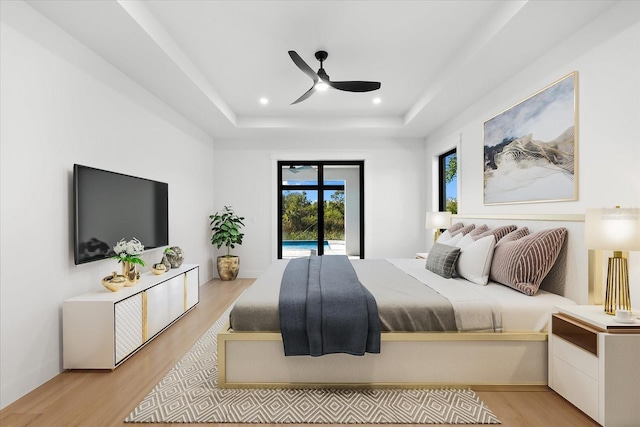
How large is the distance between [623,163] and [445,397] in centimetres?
186

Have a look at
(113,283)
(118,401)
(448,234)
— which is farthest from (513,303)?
(113,283)

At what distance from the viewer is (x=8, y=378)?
1.95 metres

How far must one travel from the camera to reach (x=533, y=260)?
235 cm

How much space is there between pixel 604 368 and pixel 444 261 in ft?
4.40

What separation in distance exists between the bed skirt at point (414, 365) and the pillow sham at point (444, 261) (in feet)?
2.77

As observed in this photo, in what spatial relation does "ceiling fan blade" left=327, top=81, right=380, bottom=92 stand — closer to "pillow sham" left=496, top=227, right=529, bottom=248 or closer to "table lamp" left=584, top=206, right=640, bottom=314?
"pillow sham" left=496, top=227, right=529, bottom=248

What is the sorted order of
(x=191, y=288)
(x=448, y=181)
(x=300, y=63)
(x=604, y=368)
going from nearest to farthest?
(x=604, y=368), (x=300, y=63), (x=191, y=288), (x=448, y=181)

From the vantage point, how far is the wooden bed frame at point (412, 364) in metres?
2.09

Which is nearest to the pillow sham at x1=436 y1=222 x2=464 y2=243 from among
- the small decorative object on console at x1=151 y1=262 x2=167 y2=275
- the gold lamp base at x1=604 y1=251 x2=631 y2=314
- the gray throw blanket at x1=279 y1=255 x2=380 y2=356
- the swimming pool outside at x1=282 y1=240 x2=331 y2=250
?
the gold lamp base at x1=604 y1=251 x2=631 y2=314

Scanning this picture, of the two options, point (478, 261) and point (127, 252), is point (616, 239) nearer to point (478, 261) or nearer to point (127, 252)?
point (478, 261)

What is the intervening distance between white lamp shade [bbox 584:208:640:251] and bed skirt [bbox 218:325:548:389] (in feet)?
2.36

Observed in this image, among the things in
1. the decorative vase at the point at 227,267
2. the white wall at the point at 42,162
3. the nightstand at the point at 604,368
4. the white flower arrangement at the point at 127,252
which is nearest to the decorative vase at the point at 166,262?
the white wall at the point at 42,162

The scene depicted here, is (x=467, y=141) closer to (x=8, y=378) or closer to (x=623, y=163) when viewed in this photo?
(x=623, y=163)

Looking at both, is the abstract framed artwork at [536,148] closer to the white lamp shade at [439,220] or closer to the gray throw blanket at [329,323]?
the white lamp shade at [439,220]
